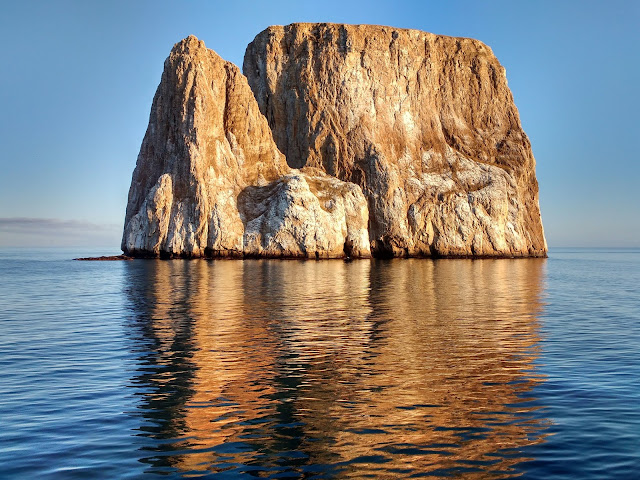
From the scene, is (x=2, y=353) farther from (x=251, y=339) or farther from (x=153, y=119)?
(x=153, y=119)

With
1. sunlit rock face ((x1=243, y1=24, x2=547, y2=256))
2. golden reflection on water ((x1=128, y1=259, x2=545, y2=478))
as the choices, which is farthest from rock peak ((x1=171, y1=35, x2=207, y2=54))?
golden reflection on water ((x1=128, y1=259, x2=545, y2=478))

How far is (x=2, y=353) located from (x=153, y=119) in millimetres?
91700

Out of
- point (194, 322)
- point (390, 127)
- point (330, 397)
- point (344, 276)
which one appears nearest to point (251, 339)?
point (194, 322)

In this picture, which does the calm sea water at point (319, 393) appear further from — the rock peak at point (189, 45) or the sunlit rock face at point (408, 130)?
the sunlit rock face at point (408, 130)

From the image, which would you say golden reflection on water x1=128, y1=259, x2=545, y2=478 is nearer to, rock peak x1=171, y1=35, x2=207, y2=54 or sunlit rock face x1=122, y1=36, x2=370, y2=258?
sunlit rock face x1=122, y1=36, x2=370, y2=258

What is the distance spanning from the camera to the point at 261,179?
10456 centimetres

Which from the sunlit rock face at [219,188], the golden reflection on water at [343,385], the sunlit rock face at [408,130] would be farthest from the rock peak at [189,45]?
the golden reflection on water at [343,385]

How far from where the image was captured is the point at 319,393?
1591cm

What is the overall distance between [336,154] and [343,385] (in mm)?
105316

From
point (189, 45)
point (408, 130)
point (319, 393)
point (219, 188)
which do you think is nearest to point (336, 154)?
point (408, 130)

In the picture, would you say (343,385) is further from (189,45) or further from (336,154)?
(336,154)

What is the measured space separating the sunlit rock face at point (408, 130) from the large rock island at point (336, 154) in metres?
0.28

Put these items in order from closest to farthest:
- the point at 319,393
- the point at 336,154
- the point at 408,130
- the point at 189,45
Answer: the point at 319,393 → the point at 189,45 → the point at 336,154 → the point at 408,130

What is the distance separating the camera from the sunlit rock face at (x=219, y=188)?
94688 mm
